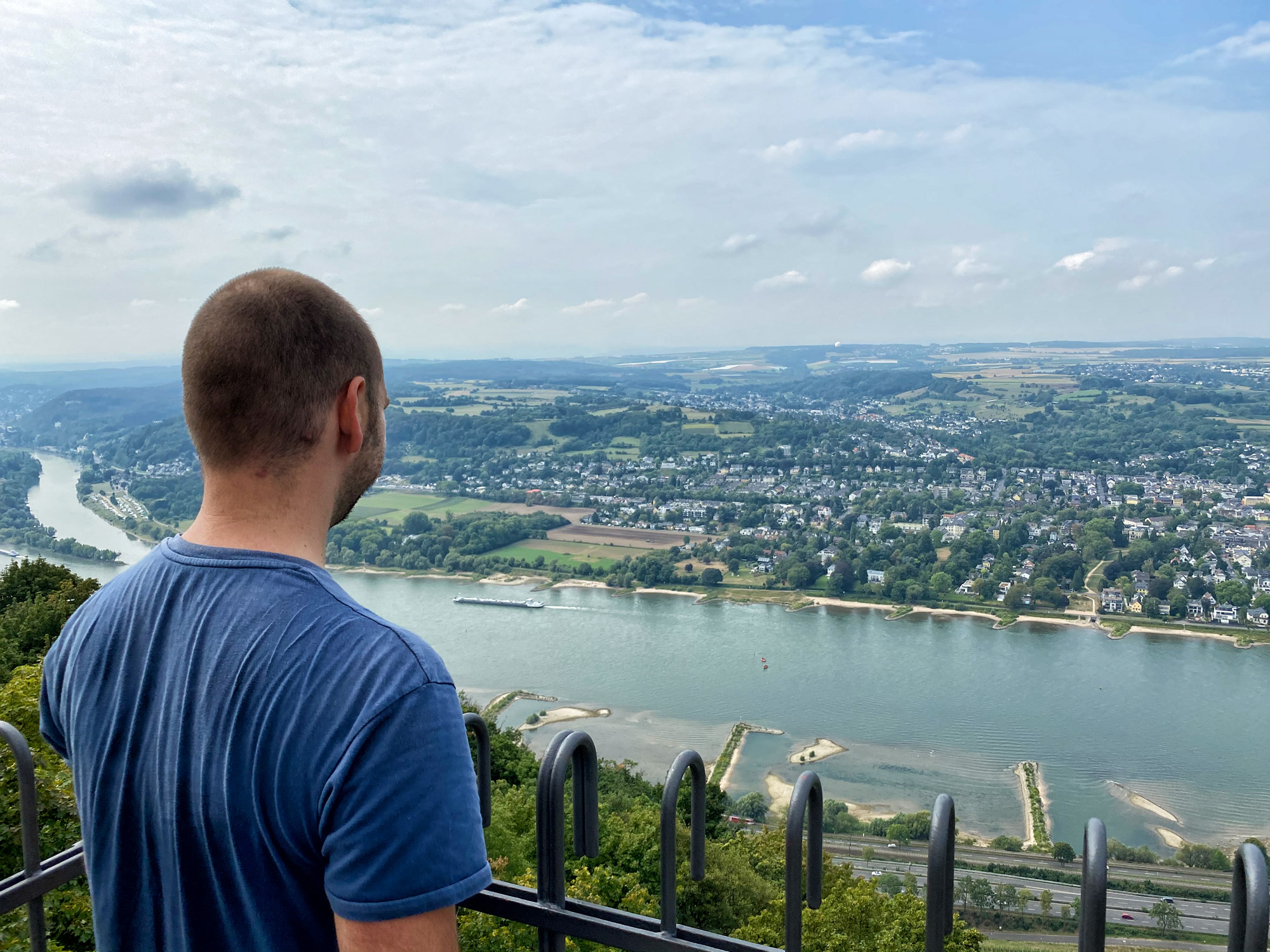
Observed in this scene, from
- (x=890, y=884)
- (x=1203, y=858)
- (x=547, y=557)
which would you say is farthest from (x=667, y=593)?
(x=890, y=884)

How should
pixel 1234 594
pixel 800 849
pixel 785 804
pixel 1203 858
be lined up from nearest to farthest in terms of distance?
pixel 800 849, pixel 1203 858, pixel 785 804, pixel 1234 594

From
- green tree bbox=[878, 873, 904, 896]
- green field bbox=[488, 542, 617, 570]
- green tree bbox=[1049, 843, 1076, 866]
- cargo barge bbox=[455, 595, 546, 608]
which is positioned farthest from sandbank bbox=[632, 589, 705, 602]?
green tree bbox=[878, 873, 904, 896]

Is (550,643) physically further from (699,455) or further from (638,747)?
(699,455)

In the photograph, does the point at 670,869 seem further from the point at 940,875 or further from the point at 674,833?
the point at 940,875

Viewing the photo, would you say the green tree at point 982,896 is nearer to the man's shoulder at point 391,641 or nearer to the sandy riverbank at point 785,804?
the sandy riverbank at point 785,804

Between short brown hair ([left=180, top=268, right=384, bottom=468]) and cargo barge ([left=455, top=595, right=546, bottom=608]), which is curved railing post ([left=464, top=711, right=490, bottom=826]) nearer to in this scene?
short brown hair ([left=180, top=268, right=384, bottom=468])

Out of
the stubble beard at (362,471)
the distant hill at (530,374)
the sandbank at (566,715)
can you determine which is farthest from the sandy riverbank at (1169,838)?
the distant hill at (530,374)
